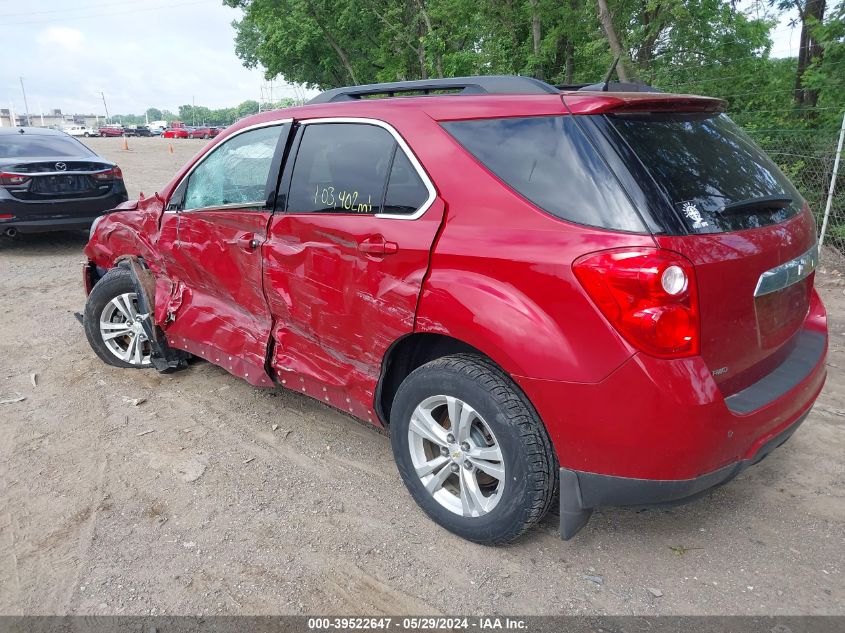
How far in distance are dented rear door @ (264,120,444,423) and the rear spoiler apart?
660 millimetres

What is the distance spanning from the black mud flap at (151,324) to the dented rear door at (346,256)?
128cm

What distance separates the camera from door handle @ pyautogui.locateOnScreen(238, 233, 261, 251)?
11.4ft

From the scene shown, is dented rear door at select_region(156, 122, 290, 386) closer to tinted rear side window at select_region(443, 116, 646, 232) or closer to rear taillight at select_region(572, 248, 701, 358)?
tinted rear side window at select_region(443, 116, 646, 232)

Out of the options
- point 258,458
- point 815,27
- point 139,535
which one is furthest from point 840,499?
point 815,27

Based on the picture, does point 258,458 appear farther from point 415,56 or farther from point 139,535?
point 415,56

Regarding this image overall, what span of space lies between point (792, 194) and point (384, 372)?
1991 millimetres

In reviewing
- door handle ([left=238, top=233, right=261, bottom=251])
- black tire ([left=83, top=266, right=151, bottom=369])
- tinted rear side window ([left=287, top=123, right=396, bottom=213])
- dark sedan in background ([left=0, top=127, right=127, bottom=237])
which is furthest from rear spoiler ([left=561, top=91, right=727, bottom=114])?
dark sedan in background ([left=0, top=127, right=127, bottom=237])

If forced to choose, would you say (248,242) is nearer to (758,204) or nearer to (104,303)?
(104,303)

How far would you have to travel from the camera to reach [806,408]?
2768 millimetres

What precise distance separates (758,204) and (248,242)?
2.44 metres

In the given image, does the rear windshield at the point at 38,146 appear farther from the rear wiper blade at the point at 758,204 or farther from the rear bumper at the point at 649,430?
the rear wiper blade at the point at 758,204

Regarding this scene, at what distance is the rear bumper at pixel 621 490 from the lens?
7.52 feet

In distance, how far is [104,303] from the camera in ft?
15.2

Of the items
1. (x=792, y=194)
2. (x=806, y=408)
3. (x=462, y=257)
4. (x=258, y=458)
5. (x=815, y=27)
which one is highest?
(x=815, y=27)
